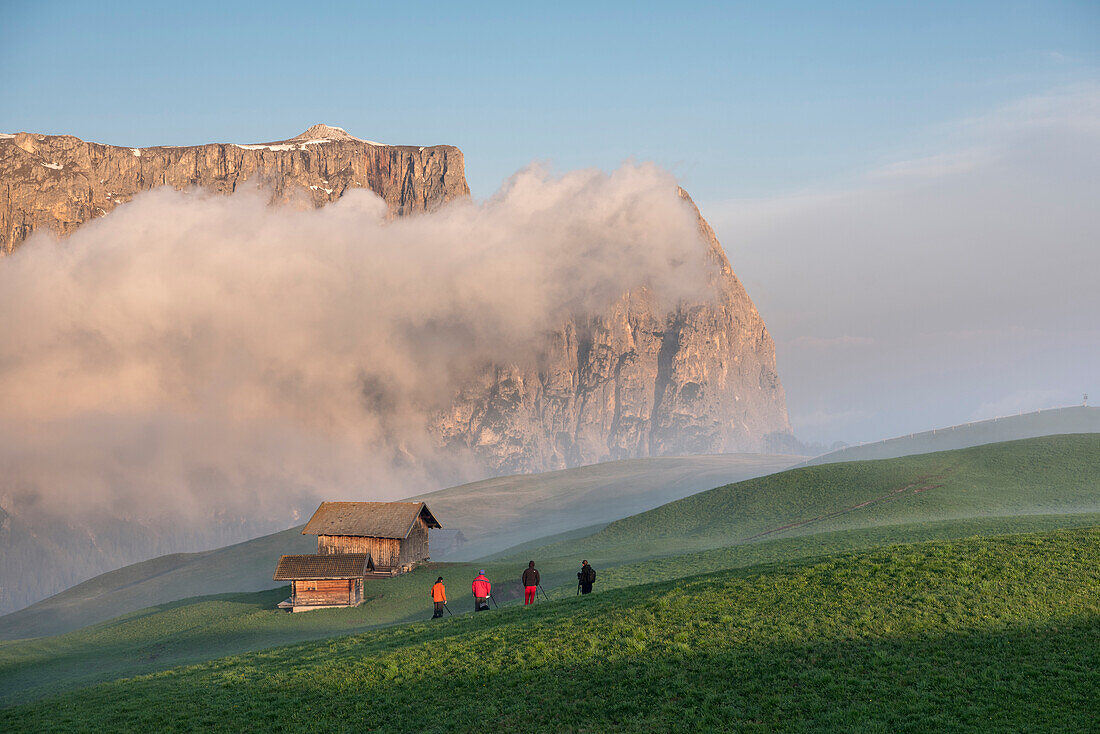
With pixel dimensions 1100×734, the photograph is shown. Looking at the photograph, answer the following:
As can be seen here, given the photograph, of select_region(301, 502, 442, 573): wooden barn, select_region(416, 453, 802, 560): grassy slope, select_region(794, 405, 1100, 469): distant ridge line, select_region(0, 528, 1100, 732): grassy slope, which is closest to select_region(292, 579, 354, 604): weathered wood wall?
select_region(301, 502, 442, 573): wooden barn

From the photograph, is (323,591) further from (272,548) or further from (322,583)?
(272,548)


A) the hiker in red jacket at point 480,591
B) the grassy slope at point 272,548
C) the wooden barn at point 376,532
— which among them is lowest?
the grassy slope at point 272,548

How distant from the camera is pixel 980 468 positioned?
84062 millimetres

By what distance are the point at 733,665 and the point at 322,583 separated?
40988 mm

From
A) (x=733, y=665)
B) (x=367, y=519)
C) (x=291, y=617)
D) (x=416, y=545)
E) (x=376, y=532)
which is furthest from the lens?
(x=416, y=545)

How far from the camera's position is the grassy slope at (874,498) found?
67500mm

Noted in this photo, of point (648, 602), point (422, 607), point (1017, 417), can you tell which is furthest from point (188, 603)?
point (1017, 417)

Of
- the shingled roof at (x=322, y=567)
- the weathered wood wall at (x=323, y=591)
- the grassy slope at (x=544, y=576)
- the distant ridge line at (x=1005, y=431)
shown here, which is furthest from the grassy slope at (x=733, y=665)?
the distant ridge line at (x=1005, y=431)

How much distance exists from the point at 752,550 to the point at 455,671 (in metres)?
33.7

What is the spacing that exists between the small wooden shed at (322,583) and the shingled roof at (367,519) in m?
10.9

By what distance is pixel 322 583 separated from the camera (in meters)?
57.2

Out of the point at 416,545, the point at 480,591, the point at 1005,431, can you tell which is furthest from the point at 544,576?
the point at 1005,431

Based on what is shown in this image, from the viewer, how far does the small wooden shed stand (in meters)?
56.7

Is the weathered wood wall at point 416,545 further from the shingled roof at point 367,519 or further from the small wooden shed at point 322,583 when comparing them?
the small wooden shed at point 322,583
